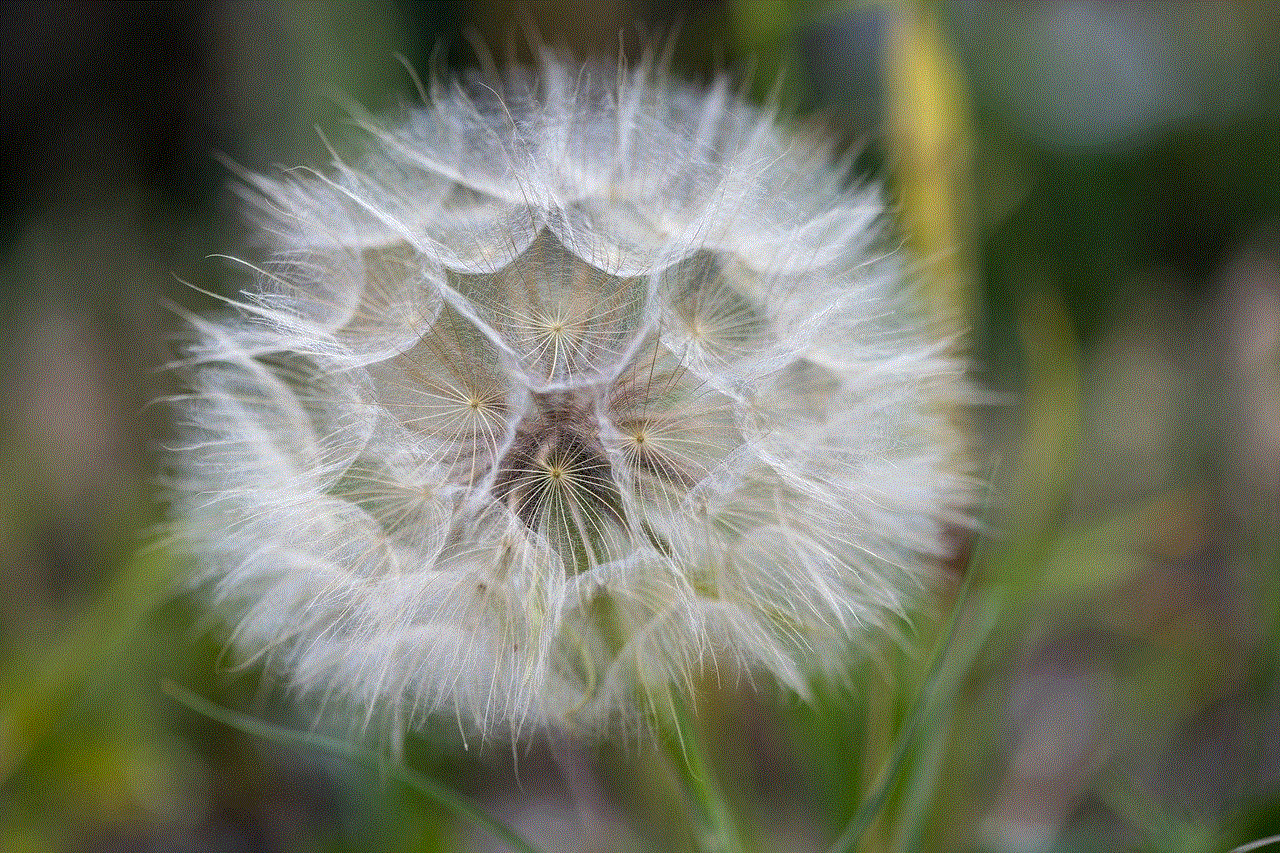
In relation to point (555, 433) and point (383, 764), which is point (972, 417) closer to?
point (555, 433)

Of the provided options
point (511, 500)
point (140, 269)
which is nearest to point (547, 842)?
point (511, 500)

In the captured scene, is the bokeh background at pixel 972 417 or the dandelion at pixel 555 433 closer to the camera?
the dandelion at pixel 555 433

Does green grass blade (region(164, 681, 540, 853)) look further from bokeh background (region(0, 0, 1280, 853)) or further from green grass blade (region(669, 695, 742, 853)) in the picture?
green grass blade (region(669, 695, 742, 853))

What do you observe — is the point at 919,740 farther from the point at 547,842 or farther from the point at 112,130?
the point at 112,130

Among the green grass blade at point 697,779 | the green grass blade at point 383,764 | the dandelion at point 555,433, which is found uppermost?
the dandelion at point 555,433

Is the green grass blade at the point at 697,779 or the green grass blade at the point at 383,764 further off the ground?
the green grass blade at the point at 697,779

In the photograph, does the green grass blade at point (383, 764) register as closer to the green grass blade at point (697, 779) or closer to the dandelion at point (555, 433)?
the dandelion at point (555, 433)

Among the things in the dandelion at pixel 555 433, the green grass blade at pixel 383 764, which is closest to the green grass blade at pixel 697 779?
the dandelion at pixel 555 433
